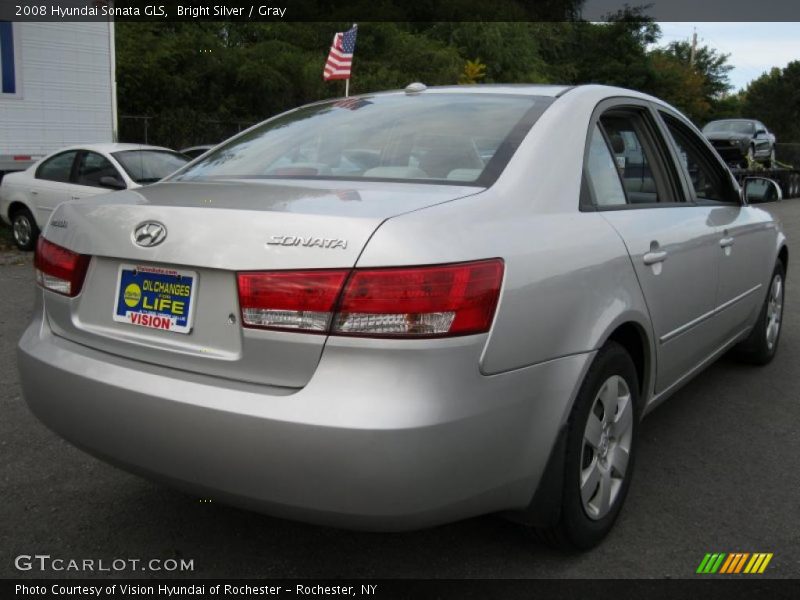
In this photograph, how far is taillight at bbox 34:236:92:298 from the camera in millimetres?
2557

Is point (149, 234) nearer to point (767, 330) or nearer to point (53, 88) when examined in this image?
point (767, 330)

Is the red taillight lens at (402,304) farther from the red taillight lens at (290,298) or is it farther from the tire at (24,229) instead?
the tire at (24,229)

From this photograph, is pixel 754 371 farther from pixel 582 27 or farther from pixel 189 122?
pixel 582 27

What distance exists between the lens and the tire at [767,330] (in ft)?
16.5

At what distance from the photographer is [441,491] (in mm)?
2145

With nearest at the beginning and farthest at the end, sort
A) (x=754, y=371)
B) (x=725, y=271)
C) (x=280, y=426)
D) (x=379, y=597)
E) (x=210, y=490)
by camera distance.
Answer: (x=280, y=426) → (x=210, y=490) → (x=379, y=597) → (x=725, y=271) → (x=754, y=371)

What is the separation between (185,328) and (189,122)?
22.6 metres

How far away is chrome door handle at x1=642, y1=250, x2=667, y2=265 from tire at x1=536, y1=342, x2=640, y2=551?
0.39 m

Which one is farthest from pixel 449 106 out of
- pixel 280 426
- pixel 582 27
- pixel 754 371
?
pixel 582 27

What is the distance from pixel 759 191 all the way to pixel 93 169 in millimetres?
8028

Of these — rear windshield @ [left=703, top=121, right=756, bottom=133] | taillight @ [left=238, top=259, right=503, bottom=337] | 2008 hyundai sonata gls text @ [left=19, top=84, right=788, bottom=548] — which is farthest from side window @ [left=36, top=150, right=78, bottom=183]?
Answer: rear windshield @ [left=703, top=121, right=756, bottom=133]

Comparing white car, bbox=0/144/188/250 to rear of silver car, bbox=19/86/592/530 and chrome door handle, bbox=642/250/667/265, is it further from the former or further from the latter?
chrome door handle, bbox=642/250/667/265

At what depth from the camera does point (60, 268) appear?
2.62 meters

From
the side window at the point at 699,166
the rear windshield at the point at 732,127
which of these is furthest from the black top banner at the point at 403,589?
the rear windshield at the point at 732,127
